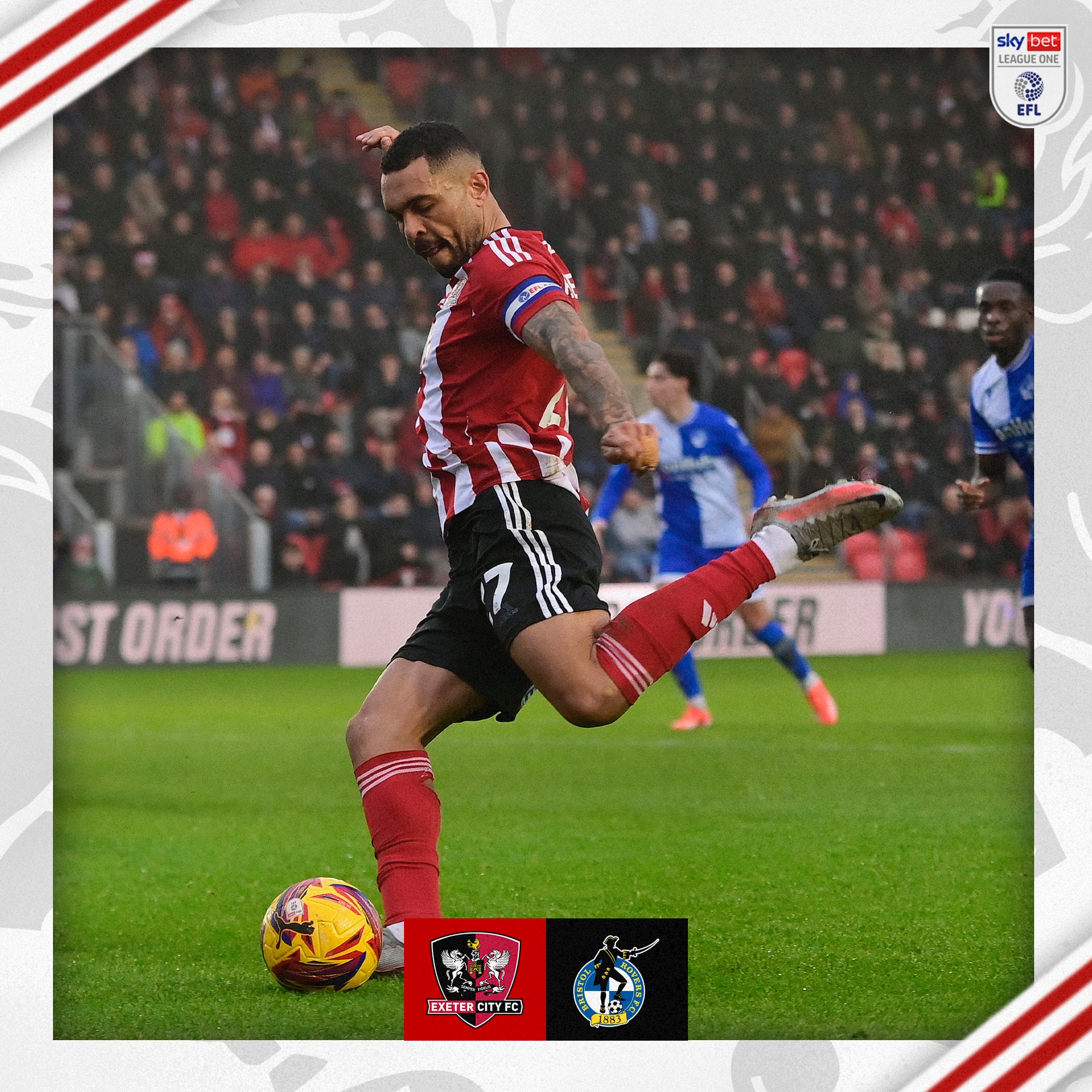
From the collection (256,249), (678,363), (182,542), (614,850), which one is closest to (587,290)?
(256,249)

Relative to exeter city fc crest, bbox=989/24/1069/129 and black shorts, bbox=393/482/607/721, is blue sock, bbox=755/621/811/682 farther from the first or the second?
exeter city fc crest, bbox=989/24/1069/129

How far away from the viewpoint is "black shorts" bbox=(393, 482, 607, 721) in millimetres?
3314

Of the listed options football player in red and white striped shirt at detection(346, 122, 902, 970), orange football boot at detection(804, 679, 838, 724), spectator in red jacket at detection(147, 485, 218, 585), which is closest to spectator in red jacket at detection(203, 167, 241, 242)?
spectator in red jacket at detection(147, 485, 218, 585)

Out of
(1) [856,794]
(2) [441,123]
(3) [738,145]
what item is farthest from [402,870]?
(3) [738,145]

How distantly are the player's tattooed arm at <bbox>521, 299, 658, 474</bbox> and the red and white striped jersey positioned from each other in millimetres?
151

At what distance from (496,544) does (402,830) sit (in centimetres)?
68

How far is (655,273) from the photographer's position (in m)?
14.8

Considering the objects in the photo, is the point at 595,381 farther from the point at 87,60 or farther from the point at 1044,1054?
the point at 1044,1054

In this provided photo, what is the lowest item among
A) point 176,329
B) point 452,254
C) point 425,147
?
point 452,254

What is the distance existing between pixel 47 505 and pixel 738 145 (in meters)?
11.9

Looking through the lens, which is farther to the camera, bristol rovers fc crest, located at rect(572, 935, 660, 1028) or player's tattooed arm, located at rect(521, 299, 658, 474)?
bristol rovers fc crest, located at rect(572, 935, 660, 1028)

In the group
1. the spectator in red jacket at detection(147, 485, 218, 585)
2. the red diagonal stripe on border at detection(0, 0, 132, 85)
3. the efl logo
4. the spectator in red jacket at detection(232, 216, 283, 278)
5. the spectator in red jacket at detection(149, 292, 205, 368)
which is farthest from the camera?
the spectator in red jacket at detection(232, 216, 283, 278)

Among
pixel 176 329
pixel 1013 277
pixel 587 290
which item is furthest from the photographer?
pixel 587 290

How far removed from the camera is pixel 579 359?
303cm
